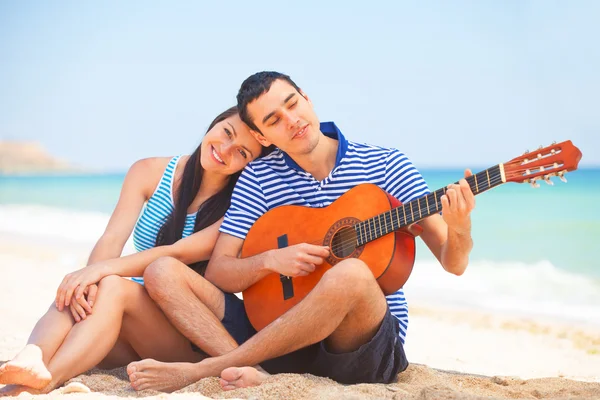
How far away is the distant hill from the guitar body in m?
34.4

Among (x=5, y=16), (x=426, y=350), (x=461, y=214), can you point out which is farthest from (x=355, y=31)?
(x=461, y=214)

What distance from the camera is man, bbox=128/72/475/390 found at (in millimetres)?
2750

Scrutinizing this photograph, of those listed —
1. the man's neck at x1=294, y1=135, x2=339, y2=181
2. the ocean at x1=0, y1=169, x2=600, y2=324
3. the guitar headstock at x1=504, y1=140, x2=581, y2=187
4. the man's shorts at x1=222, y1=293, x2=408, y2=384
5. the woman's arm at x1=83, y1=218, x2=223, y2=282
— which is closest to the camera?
the guitar headstock at x1=504, y1=140, x2=581, y2=187

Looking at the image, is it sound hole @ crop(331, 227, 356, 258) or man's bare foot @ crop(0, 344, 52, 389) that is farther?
sound hole @ crop(331, 227, 356, 258)

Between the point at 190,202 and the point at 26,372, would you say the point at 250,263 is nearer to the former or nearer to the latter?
the point at 190,202

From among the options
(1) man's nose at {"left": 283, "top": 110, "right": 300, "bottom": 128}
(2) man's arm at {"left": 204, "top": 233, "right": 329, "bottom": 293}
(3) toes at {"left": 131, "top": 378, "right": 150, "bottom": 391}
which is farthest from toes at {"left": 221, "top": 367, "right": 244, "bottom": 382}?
(1) man's nose at {"left": 283, "top": 110, "right": 300, "bottom": 128}

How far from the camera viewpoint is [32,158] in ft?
119

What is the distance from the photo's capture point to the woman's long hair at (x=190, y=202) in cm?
349

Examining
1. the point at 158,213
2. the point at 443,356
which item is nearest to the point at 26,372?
the point at 158,213

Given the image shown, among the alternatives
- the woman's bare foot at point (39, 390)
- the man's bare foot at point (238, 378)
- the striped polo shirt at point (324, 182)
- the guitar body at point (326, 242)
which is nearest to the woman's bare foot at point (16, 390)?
the woman's bare foot at point (39, 390)

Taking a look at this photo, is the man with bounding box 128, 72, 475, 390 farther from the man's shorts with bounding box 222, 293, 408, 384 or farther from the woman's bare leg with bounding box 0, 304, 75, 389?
the woman's bare leg with bounding box 0, 304, 75, 389

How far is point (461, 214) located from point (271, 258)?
81 cm

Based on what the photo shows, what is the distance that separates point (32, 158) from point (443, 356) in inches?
1356

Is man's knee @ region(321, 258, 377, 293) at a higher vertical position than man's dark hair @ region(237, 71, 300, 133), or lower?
lower
